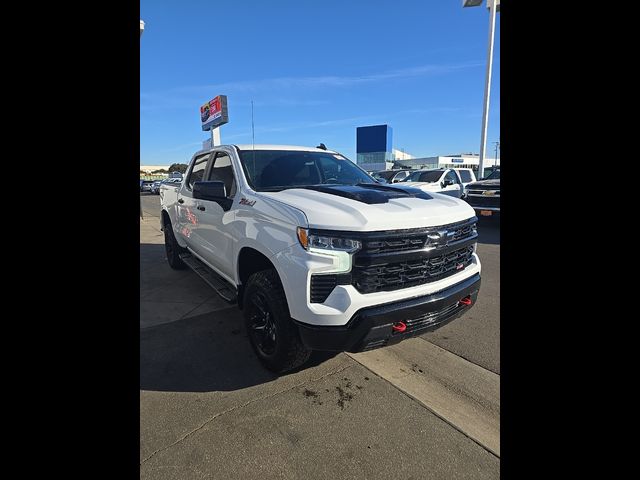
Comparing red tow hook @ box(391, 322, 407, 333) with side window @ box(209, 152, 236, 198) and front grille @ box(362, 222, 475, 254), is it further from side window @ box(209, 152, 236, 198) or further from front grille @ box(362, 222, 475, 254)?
side window @ box(209, 152, 236, 198)

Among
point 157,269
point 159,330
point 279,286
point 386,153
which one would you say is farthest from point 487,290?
point 386,153

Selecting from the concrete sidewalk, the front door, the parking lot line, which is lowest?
the concrete sidewalk

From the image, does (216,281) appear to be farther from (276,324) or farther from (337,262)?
(337,262)

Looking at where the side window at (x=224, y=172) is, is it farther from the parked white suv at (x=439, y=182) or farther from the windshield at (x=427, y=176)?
the windshield at (x=427, y=176)

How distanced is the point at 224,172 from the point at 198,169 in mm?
1124

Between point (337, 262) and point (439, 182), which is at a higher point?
point (439, 182)

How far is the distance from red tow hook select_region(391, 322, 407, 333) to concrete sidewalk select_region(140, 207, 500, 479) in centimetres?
55

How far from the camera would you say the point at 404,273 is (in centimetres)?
236

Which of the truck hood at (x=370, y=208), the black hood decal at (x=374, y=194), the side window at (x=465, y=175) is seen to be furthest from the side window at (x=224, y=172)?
the side window at (x=465, y=175)

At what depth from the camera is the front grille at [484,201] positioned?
931 cm

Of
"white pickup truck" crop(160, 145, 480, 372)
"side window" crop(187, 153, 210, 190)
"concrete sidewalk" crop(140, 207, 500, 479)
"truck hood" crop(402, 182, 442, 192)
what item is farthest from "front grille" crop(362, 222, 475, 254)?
"truck hood" crop(402, 182, 442, 192)

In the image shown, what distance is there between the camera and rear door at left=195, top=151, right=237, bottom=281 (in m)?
3.31

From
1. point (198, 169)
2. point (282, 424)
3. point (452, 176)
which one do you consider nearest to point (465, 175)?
point (452, 176)
